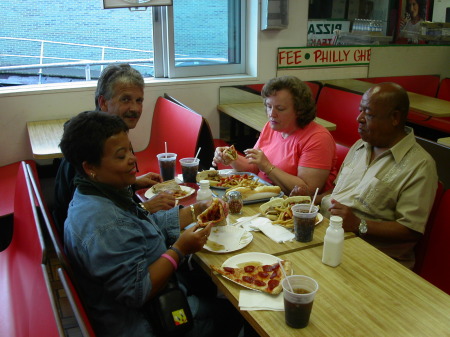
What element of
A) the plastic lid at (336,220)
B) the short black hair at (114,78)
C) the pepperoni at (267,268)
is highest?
the short black hair at (114,78)

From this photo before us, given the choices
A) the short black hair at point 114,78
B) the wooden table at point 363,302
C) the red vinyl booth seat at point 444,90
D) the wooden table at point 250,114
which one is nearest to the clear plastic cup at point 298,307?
the wooden table at point 363,302

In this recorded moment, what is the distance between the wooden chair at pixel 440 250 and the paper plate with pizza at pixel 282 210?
497mm

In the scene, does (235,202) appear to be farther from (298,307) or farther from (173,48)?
(173,48)

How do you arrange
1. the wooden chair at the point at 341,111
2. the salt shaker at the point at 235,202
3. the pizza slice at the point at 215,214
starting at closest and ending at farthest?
the pizza slice at the point at 215,214, the salt shaker at the point at 235,202, the wooden chair at the point at 341,111

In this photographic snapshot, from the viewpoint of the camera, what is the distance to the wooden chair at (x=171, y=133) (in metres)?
3.23

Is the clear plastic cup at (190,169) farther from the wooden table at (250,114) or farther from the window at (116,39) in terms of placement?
the window at (116,39)

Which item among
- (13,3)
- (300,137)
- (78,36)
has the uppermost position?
(13,3)

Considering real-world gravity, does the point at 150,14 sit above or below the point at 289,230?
above

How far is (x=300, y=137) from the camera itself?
258 centimetres

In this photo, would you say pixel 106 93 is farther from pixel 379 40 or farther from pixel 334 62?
pixel 379 40

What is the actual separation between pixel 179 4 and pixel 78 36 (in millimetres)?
943

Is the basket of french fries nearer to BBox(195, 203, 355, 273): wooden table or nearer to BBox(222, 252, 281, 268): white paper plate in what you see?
BBox(195, 203, 355, 273): wooden table

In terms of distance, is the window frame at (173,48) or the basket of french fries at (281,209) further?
the window frame at (173,48)

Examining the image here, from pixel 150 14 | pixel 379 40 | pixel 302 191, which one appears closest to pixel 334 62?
pixel 379 40
